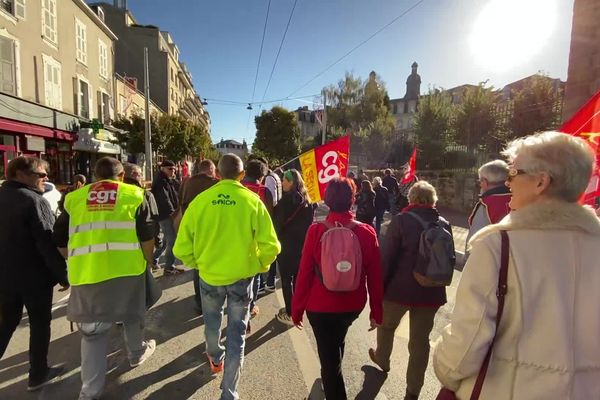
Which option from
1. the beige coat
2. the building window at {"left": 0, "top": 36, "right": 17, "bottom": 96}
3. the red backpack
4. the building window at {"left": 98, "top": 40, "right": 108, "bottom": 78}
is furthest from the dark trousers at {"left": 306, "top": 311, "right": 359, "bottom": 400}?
the building window at {"left": 98, "top": 40, "right": 108, "bottom": 78}

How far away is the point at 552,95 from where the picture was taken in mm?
16953

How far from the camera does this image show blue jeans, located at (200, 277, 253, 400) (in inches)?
104

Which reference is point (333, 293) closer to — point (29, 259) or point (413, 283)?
point (413, 283)

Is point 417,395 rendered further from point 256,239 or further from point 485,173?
point 485,173

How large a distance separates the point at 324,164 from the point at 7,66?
13.4 metres

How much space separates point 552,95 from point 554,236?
19975 millimetres

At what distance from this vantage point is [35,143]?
46.7 feet

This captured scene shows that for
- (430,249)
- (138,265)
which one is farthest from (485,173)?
(138,265)

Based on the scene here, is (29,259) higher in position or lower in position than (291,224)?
lower

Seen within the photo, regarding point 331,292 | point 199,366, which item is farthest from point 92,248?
point 331,292

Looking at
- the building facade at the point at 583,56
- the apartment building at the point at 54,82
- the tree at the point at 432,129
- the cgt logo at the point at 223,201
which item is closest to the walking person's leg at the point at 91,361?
the cgt logo at the point at 223,201

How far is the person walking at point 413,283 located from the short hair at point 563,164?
1.40 meters

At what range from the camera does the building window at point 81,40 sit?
57.8 ft

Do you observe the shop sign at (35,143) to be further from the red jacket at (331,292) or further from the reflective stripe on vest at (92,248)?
the red jacket at (331,292)
